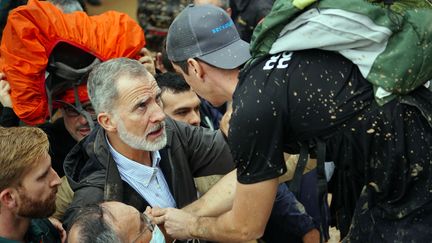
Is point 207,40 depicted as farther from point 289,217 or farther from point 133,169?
point 289,217

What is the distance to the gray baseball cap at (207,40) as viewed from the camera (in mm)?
3027

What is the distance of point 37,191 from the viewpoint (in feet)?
9.33

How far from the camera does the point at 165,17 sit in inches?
247

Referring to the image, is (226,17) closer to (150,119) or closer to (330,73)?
(150,119)

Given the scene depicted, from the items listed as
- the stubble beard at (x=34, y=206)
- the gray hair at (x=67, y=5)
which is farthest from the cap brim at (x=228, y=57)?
the gray hair at (x=67, y=5)

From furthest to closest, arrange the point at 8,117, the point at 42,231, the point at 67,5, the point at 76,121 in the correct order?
the point at 67,5 < the point at 76,121 < the point at 8,117 < the point at 42,231

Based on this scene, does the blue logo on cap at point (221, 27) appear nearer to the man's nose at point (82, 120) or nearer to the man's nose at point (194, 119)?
the man's nose at point (194, 119)

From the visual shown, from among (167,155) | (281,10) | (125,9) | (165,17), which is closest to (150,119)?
(167,155)

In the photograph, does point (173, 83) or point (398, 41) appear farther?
point (173, 83)

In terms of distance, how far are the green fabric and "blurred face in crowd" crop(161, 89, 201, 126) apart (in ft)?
6.69

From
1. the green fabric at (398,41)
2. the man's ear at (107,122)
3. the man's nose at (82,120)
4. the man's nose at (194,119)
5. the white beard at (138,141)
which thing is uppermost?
the green fabric at (398,41)

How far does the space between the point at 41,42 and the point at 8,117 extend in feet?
2.02

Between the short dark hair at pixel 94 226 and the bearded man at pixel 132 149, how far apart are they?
0.41 meters

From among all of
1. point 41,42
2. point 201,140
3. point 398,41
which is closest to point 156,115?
point 201,140
